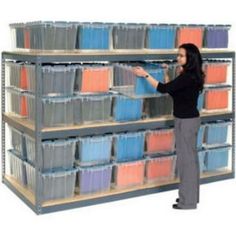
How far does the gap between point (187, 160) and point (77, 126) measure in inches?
51.0

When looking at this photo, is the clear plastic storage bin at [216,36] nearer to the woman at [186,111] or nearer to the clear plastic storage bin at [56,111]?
the woman at [186,111]

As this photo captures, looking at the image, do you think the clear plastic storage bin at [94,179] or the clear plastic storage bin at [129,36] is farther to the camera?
the clear plastic storage bin at [129,36]

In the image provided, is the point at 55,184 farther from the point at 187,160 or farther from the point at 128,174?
the point at 187,160

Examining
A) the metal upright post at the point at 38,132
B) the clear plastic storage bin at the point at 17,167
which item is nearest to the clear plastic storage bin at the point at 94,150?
the metal upright post at the point at 38,132

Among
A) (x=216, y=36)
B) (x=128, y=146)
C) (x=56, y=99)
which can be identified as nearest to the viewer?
(x=56, y=99)

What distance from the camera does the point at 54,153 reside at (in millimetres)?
5398

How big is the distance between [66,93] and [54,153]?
669 mm

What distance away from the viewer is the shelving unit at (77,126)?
5.19 meters

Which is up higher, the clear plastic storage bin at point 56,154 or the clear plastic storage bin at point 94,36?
the clear plastic storage bin at point 94,36

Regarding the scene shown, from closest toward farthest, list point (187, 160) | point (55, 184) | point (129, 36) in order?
point (55, 184) < point (187, 160) < point (129, 36)

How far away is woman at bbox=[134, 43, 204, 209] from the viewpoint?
539 cm

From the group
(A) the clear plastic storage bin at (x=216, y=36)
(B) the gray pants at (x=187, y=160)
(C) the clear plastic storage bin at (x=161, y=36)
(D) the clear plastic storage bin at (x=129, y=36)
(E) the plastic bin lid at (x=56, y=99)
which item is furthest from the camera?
(A) the clear plastic storage bin at (x=216, y=36)

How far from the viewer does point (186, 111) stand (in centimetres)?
551

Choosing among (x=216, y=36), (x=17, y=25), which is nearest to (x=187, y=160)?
(x=216, y=36)
